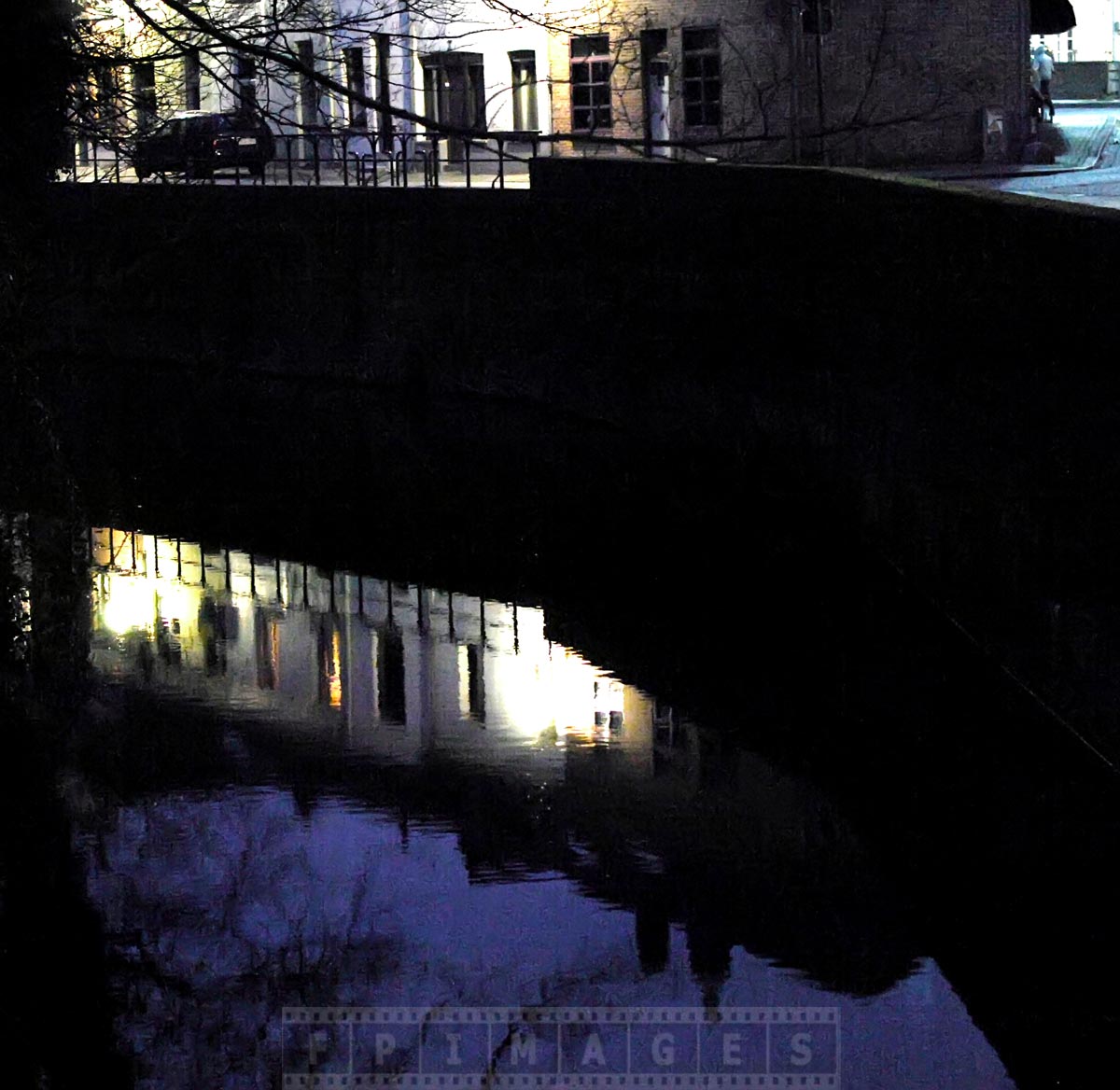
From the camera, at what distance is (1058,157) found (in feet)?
112

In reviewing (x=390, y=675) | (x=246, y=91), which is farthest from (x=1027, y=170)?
(x=246, y=91)

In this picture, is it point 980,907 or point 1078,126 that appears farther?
point 1078,126

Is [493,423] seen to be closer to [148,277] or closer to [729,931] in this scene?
[148,277]

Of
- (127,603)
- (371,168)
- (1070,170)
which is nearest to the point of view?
(127,603)

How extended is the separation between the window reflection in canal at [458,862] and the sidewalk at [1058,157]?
598 inches

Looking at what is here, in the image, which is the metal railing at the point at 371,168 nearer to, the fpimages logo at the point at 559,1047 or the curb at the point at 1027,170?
the curb at the point at 1027,170

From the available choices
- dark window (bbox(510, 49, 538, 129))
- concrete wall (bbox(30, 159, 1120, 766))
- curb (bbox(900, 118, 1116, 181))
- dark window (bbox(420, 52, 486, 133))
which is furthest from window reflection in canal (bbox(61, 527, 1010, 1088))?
dark window (bbox(420, 52, 486, 133))

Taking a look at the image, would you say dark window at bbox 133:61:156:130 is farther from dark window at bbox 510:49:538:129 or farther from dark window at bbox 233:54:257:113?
dark window at bbox 510:49:538:129

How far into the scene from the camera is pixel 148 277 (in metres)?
30.1

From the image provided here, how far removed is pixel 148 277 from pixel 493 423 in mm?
8391

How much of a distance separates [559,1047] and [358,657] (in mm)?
6730

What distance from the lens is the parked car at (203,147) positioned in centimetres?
1320

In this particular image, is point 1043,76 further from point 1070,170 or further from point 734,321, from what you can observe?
point 734,321

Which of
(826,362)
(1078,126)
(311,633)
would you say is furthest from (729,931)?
(1078,126)
